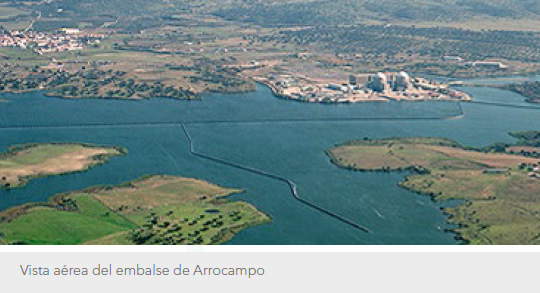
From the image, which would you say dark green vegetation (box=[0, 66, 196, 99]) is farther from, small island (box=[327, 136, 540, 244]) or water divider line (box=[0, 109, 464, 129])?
small island (box=[327, 136, 540, 244])

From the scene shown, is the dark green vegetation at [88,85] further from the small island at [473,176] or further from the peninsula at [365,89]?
the small island at [473,176]

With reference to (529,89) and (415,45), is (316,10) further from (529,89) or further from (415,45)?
(529,89)

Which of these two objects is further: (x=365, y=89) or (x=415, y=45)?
(x=415, y=45)

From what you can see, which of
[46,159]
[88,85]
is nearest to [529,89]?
[88,85]

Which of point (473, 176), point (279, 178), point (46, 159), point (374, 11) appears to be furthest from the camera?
point (374, 11)

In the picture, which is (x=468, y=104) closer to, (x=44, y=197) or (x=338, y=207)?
(x=338, y=207)

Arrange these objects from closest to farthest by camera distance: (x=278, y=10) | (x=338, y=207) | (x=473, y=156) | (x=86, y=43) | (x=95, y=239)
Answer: (x=95, y=239) → (x=338, y=207) → (x=473, y=156) → (x=86, y=43) → (x=278, y=10)

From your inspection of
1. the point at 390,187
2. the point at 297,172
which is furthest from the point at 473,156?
the point at 297,172
